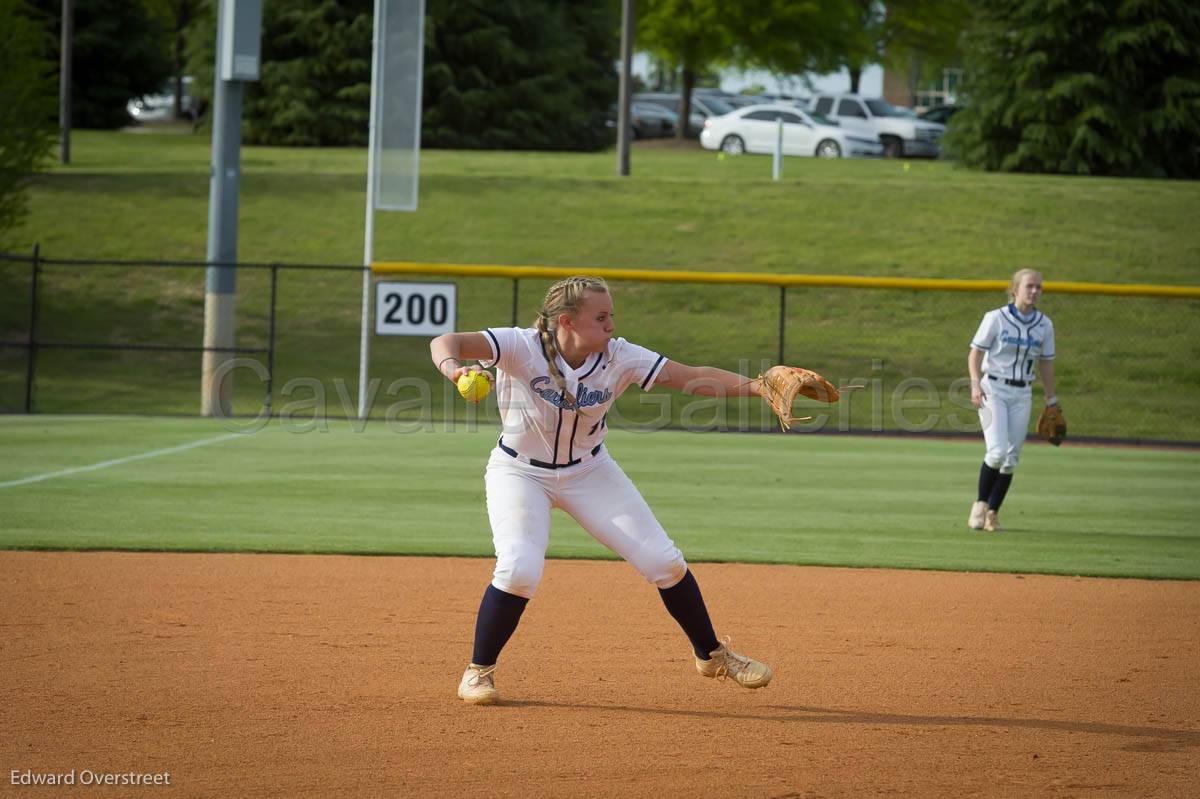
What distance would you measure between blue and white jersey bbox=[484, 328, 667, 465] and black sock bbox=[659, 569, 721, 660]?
71 centimetres

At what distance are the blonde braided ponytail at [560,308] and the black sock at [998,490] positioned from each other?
6.40 meters

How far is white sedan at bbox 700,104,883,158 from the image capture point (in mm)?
41469

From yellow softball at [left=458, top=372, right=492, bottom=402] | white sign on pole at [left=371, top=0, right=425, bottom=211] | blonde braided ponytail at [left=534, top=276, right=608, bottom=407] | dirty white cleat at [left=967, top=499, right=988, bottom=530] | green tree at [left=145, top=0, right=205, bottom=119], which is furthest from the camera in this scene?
green tree at [left=145, top=0, right=205, bottom=119]

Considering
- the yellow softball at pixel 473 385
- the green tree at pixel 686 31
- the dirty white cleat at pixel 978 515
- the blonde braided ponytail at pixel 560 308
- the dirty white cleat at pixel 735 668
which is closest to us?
the yellow softball at pixel 473 385

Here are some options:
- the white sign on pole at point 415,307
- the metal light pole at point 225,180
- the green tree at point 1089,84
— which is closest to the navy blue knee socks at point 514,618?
the white sign on pole at point 415,307

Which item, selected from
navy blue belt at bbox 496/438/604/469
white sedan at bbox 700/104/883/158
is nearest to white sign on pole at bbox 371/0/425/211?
navy blue belt at bbox 496/438/604/469

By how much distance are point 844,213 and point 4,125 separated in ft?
54.6

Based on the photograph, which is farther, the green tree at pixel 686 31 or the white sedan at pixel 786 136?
the green tree at pixel 686 31

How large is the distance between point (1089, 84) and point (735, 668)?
100 feet

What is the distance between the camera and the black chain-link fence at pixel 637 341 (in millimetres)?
20875

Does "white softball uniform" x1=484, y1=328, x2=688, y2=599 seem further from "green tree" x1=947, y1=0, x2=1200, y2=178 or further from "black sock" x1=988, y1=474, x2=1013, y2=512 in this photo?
"green tree" x1=947, y1=0, x2=1200, y2=178

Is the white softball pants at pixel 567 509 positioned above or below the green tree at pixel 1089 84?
below

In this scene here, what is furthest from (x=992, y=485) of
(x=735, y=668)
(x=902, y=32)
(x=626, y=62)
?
(x=902, y=32)

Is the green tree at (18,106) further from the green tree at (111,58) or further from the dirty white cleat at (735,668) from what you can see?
the green tree at (111,58)
